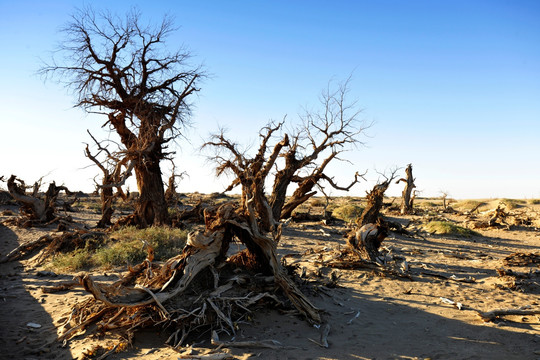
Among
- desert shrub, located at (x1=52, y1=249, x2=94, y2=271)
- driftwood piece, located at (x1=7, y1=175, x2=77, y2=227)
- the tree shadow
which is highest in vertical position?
driftwood piece, located at (x1=7, y1=175, x2=77, y2=227)

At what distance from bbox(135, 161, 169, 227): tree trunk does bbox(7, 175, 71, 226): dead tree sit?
483 cm

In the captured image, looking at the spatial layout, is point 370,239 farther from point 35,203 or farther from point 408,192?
point 408,192

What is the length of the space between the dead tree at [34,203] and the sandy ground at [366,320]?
5.91m

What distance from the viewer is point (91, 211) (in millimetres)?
22547

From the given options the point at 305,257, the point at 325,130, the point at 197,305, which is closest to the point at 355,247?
the point at 305,257

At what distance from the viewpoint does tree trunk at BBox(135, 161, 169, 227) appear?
1366 centimetres

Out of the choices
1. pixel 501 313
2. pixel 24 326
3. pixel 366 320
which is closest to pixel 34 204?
pixel 24 326

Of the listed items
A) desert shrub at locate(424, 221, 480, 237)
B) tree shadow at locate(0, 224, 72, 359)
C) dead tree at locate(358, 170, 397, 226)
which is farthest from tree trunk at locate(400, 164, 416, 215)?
tree shadow at locate(0, 224, 72, 359)

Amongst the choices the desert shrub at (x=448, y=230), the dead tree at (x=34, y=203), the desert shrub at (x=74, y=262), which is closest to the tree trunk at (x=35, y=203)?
the dead tree at (x=34, y=203)

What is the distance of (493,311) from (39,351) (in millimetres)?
7025

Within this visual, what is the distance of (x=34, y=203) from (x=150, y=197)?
18.5 ft

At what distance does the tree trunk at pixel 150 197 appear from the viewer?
13664 mm

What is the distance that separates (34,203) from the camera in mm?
15586

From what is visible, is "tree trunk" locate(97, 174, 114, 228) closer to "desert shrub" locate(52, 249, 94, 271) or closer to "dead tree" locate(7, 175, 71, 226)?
"dead tree" locate(7, 175, 71, 226)
